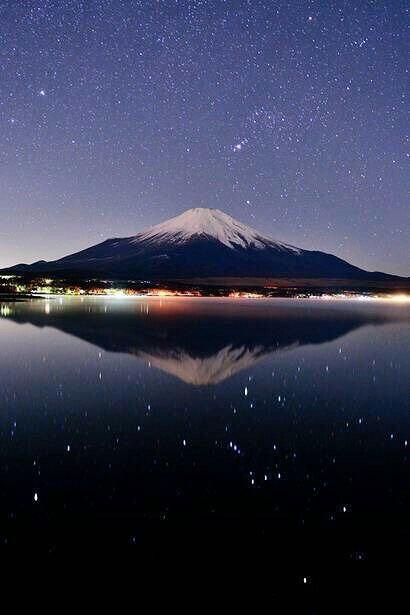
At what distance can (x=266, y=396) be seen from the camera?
575 inches

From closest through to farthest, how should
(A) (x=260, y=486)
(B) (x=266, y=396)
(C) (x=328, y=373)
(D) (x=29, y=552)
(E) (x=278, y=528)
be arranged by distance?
(D) (x=29, y=552)
(E) (x=278, y=528)
(A) (x=260, y=486)
(B) (x=266, y=396)
(C) (x=328, y=373)

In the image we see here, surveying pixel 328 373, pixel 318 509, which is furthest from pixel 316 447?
pixel 328 373

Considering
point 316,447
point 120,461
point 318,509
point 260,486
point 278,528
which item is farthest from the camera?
point 316,447

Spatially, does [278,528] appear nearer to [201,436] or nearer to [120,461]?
[120,461]

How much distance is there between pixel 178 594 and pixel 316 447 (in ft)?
17.6

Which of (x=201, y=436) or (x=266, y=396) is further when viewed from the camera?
(x=266, y=396)

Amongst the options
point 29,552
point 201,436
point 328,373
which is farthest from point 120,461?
point 328,373

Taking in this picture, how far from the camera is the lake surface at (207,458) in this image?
639cm

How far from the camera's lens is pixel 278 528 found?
6637 mm

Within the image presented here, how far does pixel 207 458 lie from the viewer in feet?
30.4

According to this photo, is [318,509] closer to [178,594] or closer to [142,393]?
[178,594]

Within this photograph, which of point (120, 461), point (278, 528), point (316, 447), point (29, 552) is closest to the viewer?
point (29, 552)

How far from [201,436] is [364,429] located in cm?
385

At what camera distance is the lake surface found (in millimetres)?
6395
